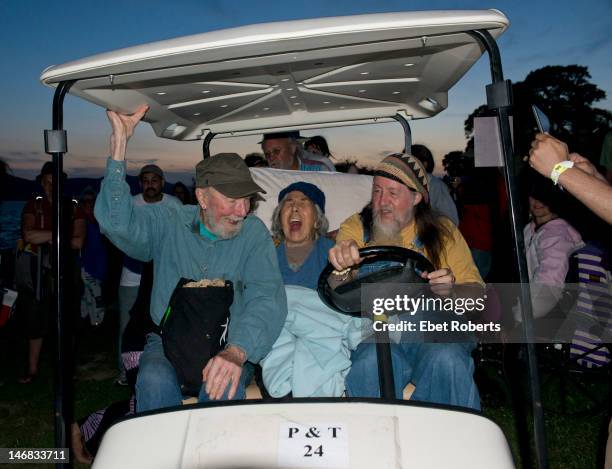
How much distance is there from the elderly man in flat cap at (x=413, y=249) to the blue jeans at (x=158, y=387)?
0.65 meters

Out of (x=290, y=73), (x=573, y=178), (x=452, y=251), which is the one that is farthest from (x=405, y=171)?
(x=573, y=178)

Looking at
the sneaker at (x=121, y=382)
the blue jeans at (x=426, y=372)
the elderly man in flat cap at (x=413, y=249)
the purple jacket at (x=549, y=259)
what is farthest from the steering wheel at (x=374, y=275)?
the sneaker at (x=121, y=382)

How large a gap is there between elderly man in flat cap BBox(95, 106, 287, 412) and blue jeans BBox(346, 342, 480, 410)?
0.41 meters

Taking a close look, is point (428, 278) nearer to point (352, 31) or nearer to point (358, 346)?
point (358, 346)

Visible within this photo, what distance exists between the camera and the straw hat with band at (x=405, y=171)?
2760 mm

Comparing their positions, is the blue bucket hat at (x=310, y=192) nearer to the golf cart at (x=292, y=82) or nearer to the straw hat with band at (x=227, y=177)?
the straw hat with band at (x=227, y=177)

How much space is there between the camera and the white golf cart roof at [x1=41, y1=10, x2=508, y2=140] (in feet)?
5.41

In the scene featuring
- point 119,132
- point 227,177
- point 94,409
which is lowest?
point 94,409

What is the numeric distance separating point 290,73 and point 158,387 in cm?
151

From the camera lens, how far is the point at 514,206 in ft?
5.61

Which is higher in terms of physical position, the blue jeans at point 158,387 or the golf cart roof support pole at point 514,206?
the golf cart roof support pole at point 514,206

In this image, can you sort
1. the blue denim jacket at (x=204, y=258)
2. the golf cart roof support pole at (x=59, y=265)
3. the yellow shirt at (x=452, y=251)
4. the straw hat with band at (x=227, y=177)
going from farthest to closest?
the yellow shirt at (x=452, y=251) → the straw hat with band at (x=227, y=177) → the blue denim jacket at (x=204, y=258) → the golf cart roof support pole at (x=59, y=265)

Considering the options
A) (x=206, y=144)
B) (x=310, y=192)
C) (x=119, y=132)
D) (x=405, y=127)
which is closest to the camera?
(x=119, y=132)

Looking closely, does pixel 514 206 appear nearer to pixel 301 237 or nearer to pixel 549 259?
pixel 301 237
